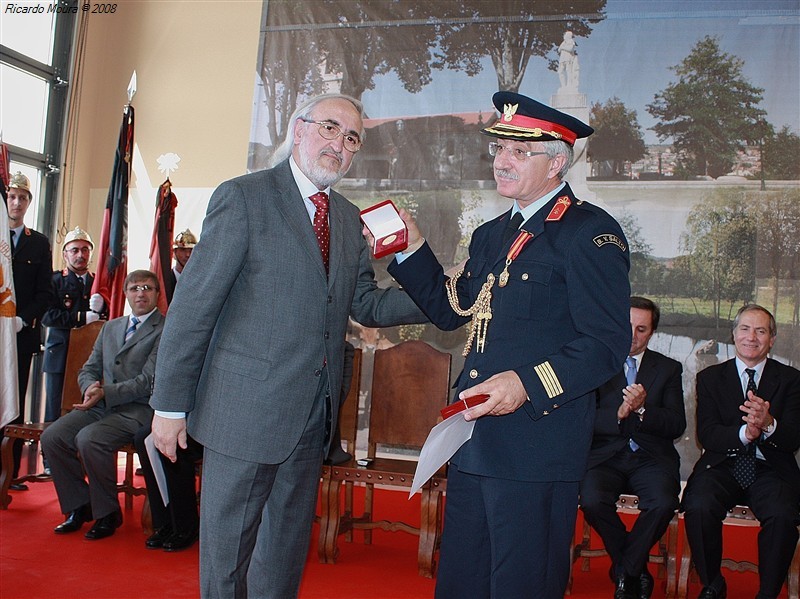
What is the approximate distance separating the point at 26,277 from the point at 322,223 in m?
3.97

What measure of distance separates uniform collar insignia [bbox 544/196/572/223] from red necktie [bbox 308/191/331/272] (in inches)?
25.9

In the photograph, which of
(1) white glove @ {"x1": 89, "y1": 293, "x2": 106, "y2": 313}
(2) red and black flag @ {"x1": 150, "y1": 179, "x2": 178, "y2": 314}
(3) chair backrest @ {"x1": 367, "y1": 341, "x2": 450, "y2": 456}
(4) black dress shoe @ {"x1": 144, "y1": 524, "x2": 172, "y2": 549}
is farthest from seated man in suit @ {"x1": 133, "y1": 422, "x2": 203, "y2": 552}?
(2) red and black flag @ {"x1": 150, "y1": 179, "x2": 178, "y2": 314}

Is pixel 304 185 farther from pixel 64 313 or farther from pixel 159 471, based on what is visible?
pixel 64 313

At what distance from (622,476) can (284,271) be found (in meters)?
2.45

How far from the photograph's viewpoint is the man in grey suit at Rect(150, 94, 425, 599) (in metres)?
2.16

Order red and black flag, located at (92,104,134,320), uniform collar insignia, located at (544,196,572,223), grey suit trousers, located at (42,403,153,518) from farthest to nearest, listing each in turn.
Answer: red and black flag, located at (92,104,134,320) < grey suit trousers, located at (42,403,153,518) < uniform collar insignia, located at (544,196,572,223)

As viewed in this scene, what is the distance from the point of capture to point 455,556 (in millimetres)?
1994

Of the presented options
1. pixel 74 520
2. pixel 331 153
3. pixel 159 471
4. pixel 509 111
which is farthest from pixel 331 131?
pixel 74 520

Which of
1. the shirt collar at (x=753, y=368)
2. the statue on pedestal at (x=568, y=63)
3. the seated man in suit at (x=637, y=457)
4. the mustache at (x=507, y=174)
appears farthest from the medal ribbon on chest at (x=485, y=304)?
the statue on pedestal at (x=568, y=63)

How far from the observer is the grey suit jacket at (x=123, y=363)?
15.5 feet

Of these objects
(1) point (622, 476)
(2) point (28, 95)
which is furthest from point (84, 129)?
(1) point (622, 476)

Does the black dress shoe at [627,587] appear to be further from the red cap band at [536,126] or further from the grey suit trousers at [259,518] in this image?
the red cap band at [536,126]

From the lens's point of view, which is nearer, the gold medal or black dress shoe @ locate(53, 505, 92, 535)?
the gold medal

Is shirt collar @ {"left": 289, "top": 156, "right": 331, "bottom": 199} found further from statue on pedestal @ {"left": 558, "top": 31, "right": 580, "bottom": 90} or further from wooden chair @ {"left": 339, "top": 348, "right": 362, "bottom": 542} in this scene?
statue on pedestal @ {"left": 558, "top": 31, "right": 580, "bottom": 90}
